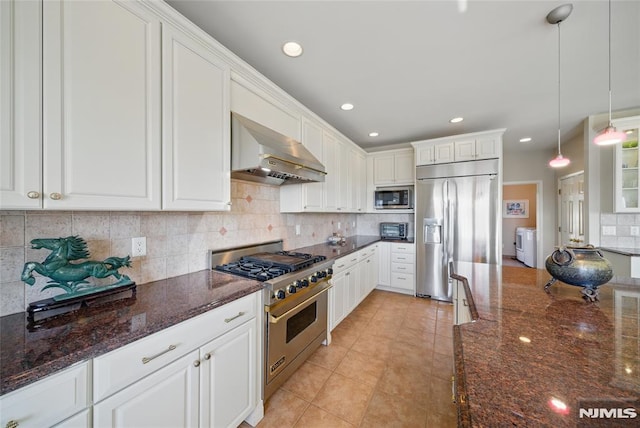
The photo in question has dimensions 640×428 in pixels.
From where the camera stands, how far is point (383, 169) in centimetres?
408

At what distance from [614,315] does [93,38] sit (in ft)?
8.52

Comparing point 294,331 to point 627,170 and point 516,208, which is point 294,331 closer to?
point 627,170

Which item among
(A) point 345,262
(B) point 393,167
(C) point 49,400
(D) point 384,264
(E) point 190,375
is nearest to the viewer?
(C) point 49,400

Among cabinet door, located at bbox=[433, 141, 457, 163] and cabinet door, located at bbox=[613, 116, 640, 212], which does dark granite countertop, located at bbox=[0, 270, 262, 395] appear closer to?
cabinet door, located at bbox=[433, 141, 457, 163]

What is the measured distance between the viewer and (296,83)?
224 centimetres

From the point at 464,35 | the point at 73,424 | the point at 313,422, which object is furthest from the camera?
the point at 464,35

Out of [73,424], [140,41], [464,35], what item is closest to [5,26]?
[140,41]

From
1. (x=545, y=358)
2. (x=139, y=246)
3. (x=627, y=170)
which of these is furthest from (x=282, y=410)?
(x=627, y=170)

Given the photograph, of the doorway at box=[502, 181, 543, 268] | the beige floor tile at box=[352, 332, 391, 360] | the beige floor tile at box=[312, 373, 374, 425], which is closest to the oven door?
the beige floor tile at box=[312, 373, 374, 425]

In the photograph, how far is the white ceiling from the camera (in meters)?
1.43

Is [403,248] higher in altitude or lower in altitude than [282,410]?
higher

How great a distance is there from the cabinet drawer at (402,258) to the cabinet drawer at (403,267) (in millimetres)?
49

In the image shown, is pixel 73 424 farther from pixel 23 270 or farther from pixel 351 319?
pixel 351 319

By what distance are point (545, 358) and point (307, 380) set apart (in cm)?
168
